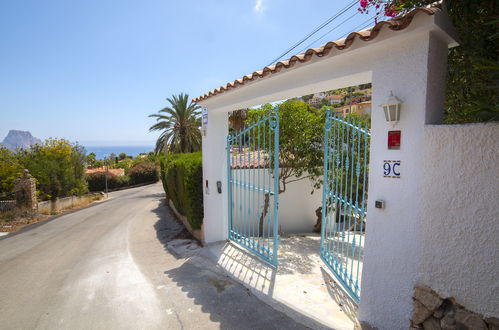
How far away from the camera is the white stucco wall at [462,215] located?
1.94 metres

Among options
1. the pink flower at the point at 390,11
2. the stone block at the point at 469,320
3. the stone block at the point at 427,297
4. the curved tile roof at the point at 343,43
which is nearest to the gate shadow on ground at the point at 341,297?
the stone block at the point at 427,297

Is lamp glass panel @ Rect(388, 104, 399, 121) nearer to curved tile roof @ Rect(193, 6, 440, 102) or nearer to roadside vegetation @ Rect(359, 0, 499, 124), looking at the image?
roadside vegetation @ Rect(359, 0, 499, 124)

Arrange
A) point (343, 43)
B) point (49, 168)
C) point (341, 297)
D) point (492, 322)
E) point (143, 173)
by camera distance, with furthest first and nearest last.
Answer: point (143, 173) → point (49, 168) → point (341, 297) → point (343, 43) → point (492, 322)

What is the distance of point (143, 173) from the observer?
109 feet

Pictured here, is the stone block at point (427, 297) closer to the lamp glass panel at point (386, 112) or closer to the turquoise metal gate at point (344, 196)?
the turquoise metal gate at point (344, 196)

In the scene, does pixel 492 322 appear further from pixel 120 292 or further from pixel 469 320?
pixel 120 292

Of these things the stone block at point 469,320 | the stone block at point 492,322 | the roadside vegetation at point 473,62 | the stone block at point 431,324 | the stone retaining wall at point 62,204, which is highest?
the roadside vegetation at point 473,62

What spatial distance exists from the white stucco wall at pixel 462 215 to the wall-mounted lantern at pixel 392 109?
300mm

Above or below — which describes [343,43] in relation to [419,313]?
above

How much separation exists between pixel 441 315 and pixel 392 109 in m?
1.91

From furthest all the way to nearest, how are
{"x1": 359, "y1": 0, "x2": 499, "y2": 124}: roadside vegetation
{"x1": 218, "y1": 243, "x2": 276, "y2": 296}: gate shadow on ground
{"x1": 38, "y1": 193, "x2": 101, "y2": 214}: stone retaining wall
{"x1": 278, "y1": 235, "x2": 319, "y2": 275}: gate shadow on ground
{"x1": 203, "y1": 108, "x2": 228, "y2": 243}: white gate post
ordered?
{"x1": 38, "y1": 193, "x2": 101, "y2": 214}: stone retaining wall, {"x1": 203, "y1": 108, "x2": 228, "y2": 243}: white gate post, {"x1": 278, "y1": 235, "x2": 319, "y2": 275}: gate shadow on ground, {"x1": 218, "y1": 243, "x2": 276, "y2": 296}: gate shadow on ground, {"x1": 359, "y1": 0, "x2": 499, "y2": 124}: roadside vegetation

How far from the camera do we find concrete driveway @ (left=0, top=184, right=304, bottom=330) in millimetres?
3430

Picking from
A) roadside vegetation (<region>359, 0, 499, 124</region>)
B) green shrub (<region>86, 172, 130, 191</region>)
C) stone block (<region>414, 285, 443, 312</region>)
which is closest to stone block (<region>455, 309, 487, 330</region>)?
stone block (<region>414, 285, 443, 312</region>)

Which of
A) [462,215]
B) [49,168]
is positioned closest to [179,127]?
[49,168]
